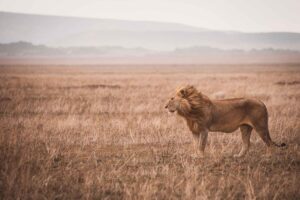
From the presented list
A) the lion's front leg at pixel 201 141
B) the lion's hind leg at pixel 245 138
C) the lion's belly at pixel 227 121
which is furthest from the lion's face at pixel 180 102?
the lion's hind leg at pixel 245 138

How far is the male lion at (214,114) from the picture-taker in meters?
8.12

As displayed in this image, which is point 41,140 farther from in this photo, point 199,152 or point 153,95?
point 153,95

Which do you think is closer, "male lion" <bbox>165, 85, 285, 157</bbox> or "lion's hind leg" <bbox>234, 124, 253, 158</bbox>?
"male lion" <bbox>165, 85, 285, 157</bbox>

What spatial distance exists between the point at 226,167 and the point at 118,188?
2208mm

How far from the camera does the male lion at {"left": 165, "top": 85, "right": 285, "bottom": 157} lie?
26.6ft

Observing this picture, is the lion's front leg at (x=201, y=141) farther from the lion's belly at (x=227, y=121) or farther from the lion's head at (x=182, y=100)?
the lion's head at (x=182, y=100)

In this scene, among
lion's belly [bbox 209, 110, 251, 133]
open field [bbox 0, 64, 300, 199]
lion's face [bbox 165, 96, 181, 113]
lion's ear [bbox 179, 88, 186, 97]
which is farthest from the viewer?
lion's belly [bbox 209, 110, 251, 133]

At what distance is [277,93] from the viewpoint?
21.2 metres

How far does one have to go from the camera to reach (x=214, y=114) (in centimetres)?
832

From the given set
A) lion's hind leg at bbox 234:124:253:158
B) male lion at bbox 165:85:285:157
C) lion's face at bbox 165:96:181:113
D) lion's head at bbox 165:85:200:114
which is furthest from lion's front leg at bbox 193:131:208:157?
lion's hind leg at bbox 234:124:253:158

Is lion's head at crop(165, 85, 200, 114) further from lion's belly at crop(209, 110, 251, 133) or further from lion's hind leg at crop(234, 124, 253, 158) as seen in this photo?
lion's hind leg at crop(234, 124, 253, 158)

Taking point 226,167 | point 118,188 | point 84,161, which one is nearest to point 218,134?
point 226,167

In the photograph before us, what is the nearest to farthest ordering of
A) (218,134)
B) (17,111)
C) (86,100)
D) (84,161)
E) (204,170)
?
(204,170) < (84,161) < (218,134) < (17,111) < (86,100)

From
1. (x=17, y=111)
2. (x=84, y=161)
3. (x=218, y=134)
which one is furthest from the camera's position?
(x=17, y=111)
